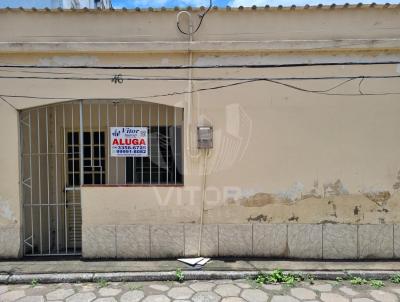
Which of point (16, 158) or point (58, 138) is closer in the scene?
point (16, 158)

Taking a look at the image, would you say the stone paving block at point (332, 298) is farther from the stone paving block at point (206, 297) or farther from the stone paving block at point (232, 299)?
the stone paving block at point (206, 297)

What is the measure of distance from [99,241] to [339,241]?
3656 mm

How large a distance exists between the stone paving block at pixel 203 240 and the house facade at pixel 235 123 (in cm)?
2

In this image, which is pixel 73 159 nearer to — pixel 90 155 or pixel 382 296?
pixel 90 155

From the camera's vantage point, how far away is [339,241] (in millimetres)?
4711

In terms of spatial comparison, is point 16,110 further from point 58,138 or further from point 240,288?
point 240,288

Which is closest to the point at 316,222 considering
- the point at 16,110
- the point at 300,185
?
the point at 300,185

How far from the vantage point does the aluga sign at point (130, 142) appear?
4.77m

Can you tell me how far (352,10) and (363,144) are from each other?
6.61ft

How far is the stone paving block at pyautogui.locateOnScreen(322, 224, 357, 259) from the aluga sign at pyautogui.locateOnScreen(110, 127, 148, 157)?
10.1 feet

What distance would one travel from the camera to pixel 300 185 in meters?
4.71

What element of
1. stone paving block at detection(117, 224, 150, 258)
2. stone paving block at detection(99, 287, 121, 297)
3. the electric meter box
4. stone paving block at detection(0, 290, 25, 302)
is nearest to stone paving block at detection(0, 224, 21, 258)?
stone paving block at detection(0, 290, 25, 302)

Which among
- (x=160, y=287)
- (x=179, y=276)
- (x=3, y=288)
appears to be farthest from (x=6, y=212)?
(x=179, y=276)

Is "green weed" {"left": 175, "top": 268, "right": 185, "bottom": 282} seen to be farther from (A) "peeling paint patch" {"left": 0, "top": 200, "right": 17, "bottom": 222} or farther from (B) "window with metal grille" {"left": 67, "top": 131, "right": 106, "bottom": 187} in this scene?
(A) "peeling paint patch" {"left": 0, "top": 200, "right": 17, "bottom": 222}
